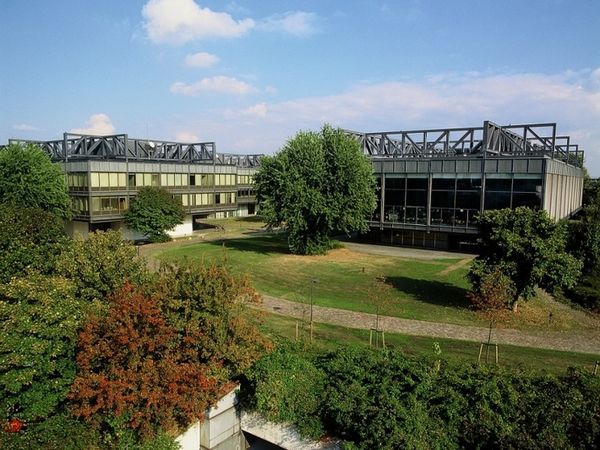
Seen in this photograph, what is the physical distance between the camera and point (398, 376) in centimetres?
1656

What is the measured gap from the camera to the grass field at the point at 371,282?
92.3ft

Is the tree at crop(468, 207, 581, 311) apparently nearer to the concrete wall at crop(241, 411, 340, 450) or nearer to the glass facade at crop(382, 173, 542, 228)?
the concrete wall at crop(241, 411, 340, 450)

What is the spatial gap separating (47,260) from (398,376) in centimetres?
1962

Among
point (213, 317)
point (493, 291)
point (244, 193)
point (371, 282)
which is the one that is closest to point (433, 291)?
point (371, 282)

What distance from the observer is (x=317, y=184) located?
4472cm

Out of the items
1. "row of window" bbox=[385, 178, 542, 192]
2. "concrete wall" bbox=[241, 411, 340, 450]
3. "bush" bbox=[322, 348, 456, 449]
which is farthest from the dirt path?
"concrete wall" bbox=[241, 411, 340, 450]

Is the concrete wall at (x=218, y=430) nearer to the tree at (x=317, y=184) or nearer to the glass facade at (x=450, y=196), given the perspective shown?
the tree at (x=317, y=184)

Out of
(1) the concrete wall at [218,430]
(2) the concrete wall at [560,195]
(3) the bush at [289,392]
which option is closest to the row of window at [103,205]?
(1) the concrete wall at [218,430]

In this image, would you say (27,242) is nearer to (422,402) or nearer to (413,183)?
(422,402)

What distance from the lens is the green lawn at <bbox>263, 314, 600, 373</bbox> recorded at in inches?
820

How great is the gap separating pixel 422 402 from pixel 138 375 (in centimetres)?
1006

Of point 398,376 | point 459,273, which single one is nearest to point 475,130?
point 459,273

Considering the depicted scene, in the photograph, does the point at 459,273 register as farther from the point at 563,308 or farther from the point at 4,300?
the point at 4,300

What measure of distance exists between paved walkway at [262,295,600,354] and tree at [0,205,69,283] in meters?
13.3
